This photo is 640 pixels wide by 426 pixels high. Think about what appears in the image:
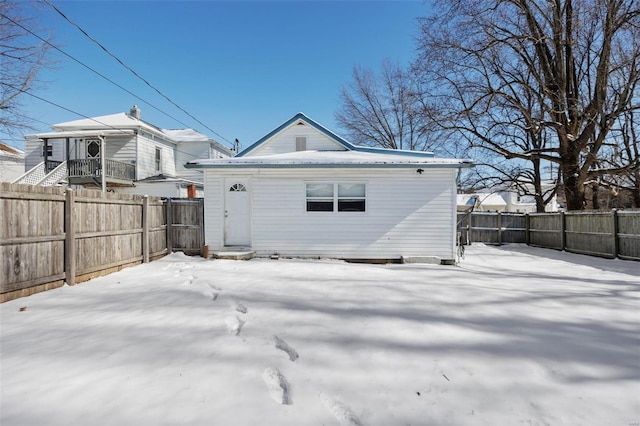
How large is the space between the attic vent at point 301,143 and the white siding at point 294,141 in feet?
0.35

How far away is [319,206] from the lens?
9.77 meters

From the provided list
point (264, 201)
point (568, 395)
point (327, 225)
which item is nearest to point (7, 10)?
point (264, 201)

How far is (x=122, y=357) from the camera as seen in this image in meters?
2.88

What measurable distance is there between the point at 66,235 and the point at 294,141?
8.02 metres

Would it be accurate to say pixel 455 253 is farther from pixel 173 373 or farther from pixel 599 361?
pixel 173 373

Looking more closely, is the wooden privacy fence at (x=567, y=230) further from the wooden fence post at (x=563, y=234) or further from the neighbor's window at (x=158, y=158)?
the neighbor's window at (x=158, y=158)

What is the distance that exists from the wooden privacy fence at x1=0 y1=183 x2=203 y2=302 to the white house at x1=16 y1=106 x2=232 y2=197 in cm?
1009

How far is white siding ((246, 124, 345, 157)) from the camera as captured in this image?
1204cm

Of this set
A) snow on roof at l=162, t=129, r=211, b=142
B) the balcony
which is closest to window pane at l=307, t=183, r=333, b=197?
the balcony

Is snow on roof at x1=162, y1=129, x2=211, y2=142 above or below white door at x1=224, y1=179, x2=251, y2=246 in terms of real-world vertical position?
above

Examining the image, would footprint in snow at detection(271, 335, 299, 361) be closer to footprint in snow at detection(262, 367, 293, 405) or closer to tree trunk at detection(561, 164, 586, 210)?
footprint in snow at detection(262, 367, 293, 405)

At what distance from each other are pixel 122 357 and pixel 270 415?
1.60 m

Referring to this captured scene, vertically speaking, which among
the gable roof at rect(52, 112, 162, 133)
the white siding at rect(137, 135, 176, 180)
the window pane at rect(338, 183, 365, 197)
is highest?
the gable roof at rect(52, 112, 162, 133)

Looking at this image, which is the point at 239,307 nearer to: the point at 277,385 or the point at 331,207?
the point at 277,385
